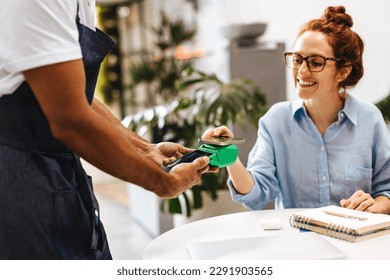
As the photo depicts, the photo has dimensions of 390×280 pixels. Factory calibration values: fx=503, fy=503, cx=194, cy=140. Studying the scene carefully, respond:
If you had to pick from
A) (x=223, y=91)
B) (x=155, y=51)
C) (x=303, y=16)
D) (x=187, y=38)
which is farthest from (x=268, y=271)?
(x=155, y=51)

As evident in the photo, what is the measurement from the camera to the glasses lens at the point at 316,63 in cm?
165

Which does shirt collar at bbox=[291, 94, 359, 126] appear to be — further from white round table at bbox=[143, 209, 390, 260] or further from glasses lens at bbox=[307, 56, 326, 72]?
white round table at bbox=[143, 209, 390, 260]

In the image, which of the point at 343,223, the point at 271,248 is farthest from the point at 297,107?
the point at 271,248

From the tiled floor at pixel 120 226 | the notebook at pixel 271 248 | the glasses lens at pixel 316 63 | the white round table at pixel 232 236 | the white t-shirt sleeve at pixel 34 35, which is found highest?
the white t-shirt sleeve at pixel 34 35

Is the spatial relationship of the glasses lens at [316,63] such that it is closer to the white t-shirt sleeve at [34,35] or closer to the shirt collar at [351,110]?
the shirt collar at [351,110]

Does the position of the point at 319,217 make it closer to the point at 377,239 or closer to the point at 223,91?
the point at 377,239

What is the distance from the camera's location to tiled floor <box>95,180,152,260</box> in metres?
3.64

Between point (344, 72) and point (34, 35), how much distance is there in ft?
3.78

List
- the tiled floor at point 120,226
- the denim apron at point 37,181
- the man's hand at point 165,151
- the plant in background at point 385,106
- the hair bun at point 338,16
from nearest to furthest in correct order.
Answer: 1. the denim apron at point 37,181
2. the man's hand at point 165,151
3. the hair bun at point 338,16
4. the plant in background at point 385,106
5. the tiled floor at point 120,226

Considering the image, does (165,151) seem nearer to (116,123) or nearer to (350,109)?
(116,123)

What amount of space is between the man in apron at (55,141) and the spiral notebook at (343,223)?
0.38 meters

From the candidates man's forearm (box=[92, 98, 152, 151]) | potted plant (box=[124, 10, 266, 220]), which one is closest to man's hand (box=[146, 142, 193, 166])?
man's forearm (box=[92, 98, 152, 151])

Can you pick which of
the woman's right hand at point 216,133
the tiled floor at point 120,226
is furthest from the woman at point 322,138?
the tiled floor at point 120,226

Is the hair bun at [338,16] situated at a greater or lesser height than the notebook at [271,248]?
greater
